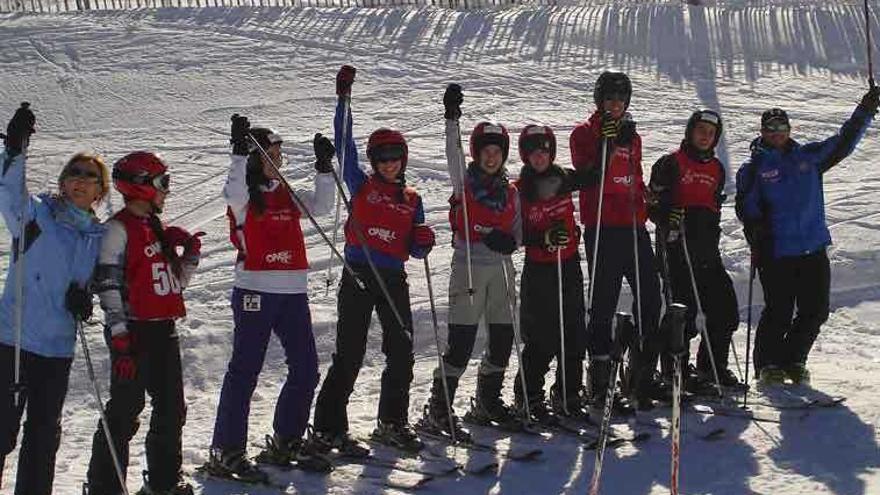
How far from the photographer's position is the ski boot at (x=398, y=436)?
6.89m

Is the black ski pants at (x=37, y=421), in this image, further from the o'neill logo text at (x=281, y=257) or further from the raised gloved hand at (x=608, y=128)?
the raised gloved hand at (x=608, y=128)

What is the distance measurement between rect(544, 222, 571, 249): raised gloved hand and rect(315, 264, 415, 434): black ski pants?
0.79m

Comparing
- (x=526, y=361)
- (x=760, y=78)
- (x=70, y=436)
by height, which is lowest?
(x=70, y=436)

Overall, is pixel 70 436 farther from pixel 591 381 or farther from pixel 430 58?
pixel 430 58

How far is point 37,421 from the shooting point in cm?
568

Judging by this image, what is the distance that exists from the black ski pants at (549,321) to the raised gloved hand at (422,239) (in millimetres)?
709

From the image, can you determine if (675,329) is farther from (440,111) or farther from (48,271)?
(440,111)

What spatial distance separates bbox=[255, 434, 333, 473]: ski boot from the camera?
6.55 metres

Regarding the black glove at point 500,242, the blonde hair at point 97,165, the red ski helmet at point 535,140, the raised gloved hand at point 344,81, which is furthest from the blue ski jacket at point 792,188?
the blonde hair at point 97,165

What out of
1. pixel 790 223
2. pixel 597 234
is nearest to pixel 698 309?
pixel 790 223

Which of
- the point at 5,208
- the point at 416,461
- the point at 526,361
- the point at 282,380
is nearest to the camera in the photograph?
the point at 5,208

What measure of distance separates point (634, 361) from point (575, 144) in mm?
1246

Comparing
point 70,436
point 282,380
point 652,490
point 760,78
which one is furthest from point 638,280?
point 760,78

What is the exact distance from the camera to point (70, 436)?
7.50m
